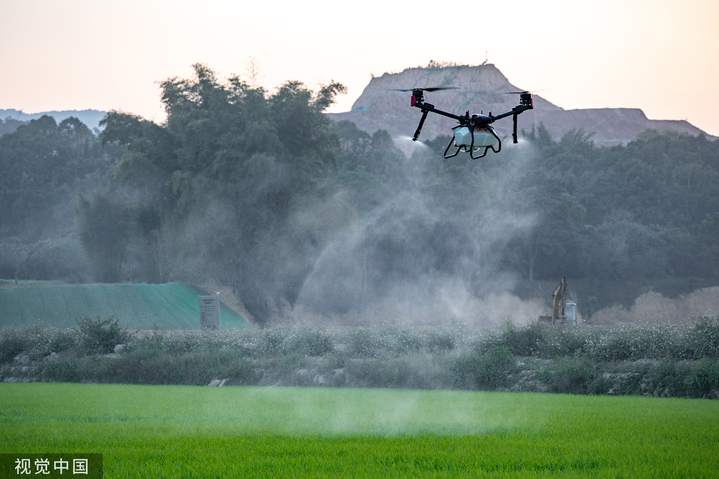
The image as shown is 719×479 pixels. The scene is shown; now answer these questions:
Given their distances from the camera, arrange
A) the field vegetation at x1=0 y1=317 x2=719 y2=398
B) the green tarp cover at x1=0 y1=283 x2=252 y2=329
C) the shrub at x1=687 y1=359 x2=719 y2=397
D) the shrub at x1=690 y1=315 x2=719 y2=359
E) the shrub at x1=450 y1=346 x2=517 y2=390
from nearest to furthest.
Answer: the shrub at x1=687 y1=359 x2=719 y2=397 < the shrub at x1=690 y1=315 x2=719 y2=359 < the field vegetation at x1=0 y1=317 x2=719 y2=398 < the shrub at x1=450 y1=346 x2=517 y2=390 < the green tarp cover at x1=0 y1=283 x2=252 y2=329

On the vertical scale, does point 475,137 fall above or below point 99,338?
above

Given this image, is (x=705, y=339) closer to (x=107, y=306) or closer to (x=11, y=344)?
(x=11, y=344)

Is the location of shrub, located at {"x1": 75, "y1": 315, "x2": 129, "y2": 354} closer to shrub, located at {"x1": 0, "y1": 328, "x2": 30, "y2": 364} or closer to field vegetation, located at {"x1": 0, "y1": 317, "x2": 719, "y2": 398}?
field vegetation, located at {"x1": 0, "y1": 317, "x2": 719, "y2": 398}

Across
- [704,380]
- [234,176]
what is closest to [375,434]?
[704,380]

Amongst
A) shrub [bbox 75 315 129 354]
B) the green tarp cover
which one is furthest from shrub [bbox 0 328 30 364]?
the green tarp cover

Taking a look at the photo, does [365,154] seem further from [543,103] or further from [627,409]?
[543,103]

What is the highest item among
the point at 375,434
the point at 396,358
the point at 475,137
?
the point at 475,137
